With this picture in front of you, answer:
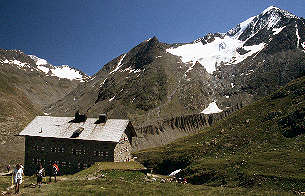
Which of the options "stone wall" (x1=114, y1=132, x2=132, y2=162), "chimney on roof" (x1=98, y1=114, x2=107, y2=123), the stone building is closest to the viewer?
the stone building

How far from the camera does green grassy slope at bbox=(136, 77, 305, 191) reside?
33.9 m

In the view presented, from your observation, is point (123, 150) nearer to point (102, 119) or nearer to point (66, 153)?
point (102, 119)

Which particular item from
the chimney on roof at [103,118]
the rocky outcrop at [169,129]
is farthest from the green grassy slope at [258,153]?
the rocky outcrop at [169,129]

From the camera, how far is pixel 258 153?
44.1m

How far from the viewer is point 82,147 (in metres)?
59.3

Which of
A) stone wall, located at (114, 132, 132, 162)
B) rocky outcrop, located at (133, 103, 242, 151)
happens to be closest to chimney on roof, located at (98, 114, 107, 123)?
stone wall, located at (114, 132, 132, 162)

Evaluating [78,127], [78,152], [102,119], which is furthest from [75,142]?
[102,119]

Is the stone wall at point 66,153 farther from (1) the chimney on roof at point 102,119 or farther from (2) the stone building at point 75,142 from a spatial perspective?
(1) the chimney on roof at point 102,119

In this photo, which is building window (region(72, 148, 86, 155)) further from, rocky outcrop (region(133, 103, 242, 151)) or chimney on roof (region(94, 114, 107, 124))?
rocky outcrop (region(133, 103, 242, 151))

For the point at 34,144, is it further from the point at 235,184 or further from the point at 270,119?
the point at 270,119

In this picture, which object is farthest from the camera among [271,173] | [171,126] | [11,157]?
[171,126]

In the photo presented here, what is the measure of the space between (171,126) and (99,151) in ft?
437

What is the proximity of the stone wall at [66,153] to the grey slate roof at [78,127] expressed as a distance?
3.53ft

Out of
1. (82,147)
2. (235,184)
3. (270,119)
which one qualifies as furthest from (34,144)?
(270,119)
